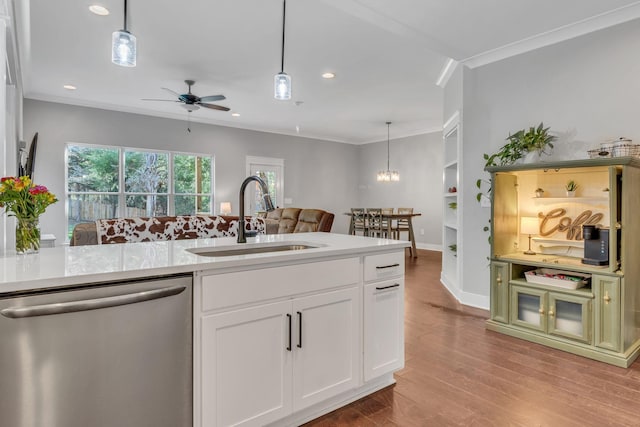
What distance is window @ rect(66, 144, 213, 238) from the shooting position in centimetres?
619

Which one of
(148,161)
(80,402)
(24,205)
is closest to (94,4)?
(24,205)

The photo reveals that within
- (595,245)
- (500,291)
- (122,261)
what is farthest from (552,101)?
(122,261)

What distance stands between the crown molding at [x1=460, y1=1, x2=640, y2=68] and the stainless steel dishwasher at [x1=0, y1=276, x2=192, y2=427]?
3629 millimetres

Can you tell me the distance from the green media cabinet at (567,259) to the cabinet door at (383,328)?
1450mm

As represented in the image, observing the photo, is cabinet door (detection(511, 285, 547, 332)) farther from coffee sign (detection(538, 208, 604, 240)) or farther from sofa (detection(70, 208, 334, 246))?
sofa (detection(70, 208, 334, 246))

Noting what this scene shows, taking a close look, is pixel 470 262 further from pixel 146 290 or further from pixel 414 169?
pixel 414 169

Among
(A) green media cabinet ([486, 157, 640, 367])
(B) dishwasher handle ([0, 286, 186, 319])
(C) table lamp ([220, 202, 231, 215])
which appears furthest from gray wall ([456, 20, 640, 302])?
(C) table lamp ([220, 202, 231, 215])

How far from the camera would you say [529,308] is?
3.03 m

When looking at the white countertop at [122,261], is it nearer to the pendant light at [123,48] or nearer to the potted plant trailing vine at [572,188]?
the pendant light at [123,48]

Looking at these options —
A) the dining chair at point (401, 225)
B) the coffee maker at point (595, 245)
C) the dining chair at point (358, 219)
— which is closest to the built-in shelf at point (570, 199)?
the coffee maker at point (595, 245)

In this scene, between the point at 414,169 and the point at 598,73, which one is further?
the point at 414,169

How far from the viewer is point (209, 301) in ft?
4.87

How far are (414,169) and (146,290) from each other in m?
7.96

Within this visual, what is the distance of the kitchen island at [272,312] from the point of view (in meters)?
1.44
